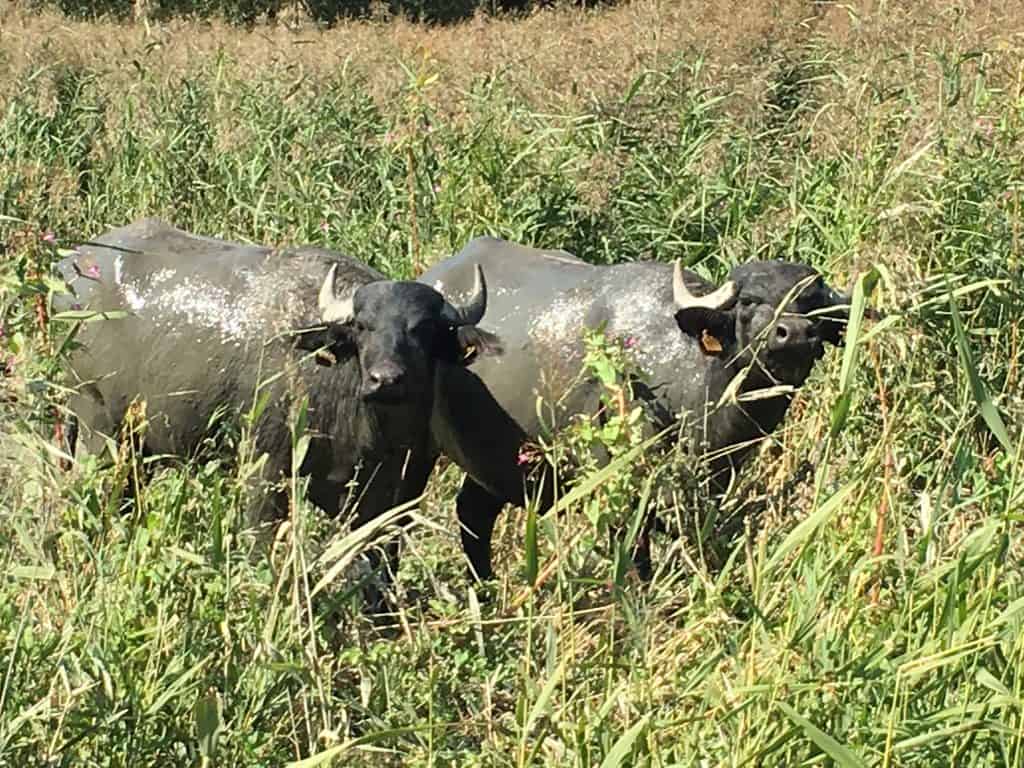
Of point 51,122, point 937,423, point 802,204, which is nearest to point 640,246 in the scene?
point 802,204

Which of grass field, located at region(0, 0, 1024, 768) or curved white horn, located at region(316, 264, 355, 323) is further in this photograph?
curved white horn, located at region(316, 264, 355, 323)

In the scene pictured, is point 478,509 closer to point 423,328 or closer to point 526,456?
point 423,328

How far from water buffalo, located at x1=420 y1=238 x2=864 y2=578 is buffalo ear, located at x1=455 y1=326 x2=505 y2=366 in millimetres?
226

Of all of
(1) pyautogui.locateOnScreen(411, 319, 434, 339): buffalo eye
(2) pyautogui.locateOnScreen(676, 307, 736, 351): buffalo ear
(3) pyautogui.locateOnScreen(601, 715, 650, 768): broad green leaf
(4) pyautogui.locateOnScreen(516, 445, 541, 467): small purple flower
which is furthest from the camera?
(2) pyautogui.locateOnScreen(676, 307, 736, 351): buffalo ear

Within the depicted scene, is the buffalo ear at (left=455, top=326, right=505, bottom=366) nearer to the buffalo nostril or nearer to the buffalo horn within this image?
the buffalo horn

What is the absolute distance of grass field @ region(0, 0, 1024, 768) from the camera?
3223mm

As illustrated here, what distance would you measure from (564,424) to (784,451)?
0.82m

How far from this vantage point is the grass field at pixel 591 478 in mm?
3223

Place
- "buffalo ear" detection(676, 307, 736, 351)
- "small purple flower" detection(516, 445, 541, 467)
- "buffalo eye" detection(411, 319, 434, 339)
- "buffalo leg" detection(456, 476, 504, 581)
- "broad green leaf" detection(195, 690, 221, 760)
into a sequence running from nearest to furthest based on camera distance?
"broad green leaf" detection(195, 690, 221, 760), "small purple flower" detection(516, 445, 541, 467), "buffalo eye" detection(411, 319, 434, 339), "buffalo ear" detection(676, 307, 736, 351), "buffalo leg" detection(456, 476, 504, 581)

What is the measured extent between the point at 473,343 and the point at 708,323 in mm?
829

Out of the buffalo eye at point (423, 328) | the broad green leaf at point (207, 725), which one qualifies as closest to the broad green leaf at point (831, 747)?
the broad green leaf at point (207, 725)

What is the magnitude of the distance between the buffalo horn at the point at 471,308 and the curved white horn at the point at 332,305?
1.09 ft

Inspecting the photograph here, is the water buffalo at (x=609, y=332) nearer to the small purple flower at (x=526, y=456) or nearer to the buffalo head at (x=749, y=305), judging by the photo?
the buffalo head at (x=749, y=305)

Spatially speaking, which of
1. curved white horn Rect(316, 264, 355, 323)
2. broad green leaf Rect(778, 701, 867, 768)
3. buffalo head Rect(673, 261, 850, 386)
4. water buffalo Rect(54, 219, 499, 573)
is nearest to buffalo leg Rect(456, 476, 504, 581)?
water buffalo Rect(54, 219, 499, 573)
